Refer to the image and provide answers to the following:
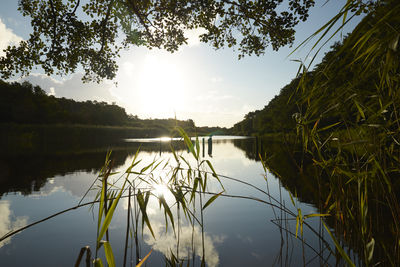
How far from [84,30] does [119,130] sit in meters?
55.7

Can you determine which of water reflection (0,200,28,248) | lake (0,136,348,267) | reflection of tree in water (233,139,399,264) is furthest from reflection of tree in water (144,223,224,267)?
water reflection (0,200,28,248)

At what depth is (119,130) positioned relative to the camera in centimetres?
6006

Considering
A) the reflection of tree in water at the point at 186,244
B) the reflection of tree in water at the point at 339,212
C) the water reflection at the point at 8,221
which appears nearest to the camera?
the reflection of tree in water at the point at 339,212

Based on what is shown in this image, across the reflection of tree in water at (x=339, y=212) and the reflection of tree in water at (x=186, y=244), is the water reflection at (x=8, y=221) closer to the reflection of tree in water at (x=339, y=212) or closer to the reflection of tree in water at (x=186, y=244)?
the reflection of tree in water at (x=186, y=244)

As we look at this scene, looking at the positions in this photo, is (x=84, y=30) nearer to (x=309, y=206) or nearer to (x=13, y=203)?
(x=13, y=203)

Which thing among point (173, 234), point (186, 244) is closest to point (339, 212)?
point (186, 244)

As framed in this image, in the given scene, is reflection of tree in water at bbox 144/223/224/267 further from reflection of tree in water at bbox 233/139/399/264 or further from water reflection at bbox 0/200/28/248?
water reflection at bbox 0/200/28/248

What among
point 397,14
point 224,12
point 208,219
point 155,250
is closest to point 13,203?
point 155,250

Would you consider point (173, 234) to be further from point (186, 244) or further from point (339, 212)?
point (339, 212)

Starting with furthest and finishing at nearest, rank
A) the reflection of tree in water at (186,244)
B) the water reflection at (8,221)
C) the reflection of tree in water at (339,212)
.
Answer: the water reflection at (8,221)
the reflection of tree in water at (186,244)
the reflection of tree in water at (339,212)

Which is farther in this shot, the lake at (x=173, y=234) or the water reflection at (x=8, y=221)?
the water reflection at (x=8, y=221)

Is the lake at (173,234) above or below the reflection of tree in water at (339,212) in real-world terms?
below

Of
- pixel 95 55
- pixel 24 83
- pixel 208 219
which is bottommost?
pixel 208 219

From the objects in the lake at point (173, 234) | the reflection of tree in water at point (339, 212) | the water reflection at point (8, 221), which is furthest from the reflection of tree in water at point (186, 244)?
the water reflection at point (8, 221)
